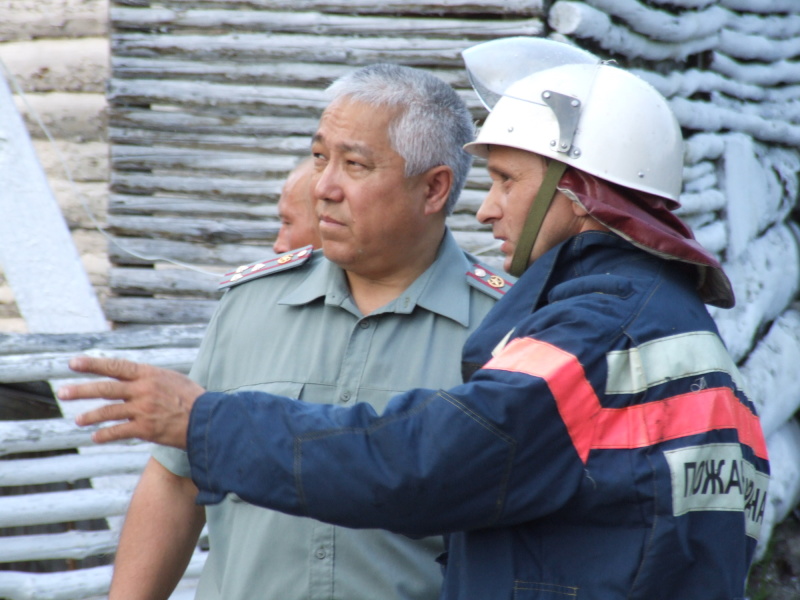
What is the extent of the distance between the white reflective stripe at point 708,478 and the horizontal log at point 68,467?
3136 millimetres

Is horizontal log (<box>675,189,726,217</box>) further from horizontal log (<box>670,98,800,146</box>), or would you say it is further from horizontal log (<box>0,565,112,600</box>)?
horizontal log (<box>0,565,112,600</box>)

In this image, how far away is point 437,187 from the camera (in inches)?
105

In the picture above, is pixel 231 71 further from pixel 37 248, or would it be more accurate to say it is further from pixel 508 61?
pixel 508 61

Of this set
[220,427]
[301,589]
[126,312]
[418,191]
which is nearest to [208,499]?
[220,427]

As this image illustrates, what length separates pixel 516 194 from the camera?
2.00 m

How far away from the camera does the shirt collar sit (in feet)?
8.07

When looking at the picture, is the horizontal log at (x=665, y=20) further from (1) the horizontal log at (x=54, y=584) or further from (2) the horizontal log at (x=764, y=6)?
(1) the horizontal log at (x=54, y=584)

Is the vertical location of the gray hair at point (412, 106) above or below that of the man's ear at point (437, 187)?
above

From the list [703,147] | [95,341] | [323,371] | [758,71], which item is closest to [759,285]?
[703,147]

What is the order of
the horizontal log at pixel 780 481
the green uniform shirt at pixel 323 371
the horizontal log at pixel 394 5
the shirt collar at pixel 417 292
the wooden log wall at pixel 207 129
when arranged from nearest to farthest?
the green uniform shirt at pixel 323 371
the shirt collar at pixel 417 292
the horizontal log at pixel 394 5
the horizontal log at pixel 780 481
the wooden log wall at pixel 207 129

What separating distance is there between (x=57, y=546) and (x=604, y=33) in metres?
3.66

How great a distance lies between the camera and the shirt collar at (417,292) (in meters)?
2.46

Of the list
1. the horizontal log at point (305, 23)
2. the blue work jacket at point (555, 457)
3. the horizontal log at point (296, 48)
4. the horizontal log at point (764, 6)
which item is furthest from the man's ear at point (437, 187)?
the horizontal log at point (764, 6)

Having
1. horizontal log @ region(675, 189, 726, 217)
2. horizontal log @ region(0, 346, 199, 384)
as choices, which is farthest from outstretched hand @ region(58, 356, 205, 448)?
horizontal log @ region(675, 189, 726, 217)
